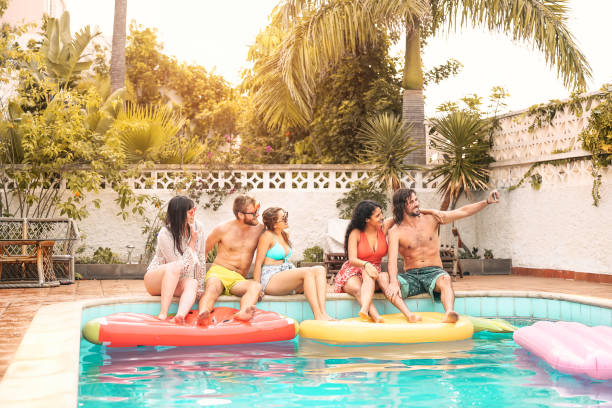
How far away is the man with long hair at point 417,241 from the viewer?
695 cm

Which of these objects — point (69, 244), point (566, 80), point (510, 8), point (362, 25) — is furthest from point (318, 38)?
point (69, 244)

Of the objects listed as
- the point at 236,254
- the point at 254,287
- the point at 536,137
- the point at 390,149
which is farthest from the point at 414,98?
the point at 254,287

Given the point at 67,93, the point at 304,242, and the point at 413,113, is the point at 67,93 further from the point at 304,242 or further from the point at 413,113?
the point at 413,113

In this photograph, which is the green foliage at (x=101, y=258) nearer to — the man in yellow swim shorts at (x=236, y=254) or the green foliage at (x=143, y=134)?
the green foliage at (x=143, y=134)

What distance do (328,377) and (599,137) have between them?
21.3ft

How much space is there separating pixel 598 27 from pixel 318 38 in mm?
4699

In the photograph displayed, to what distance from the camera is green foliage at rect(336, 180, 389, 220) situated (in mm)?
12250

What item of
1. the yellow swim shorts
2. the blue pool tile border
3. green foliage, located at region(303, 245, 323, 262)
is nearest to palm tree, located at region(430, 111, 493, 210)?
green foliage, located at region(303, 245, 323, 262)

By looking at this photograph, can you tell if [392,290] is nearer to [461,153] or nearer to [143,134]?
[461,153]

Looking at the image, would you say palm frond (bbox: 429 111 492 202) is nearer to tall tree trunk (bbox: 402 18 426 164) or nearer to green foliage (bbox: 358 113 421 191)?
tall tree trunk (bbox: 402 18 426 164)

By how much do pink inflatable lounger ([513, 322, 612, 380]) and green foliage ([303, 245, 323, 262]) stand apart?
20.7ft

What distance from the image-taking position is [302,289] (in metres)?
7.06

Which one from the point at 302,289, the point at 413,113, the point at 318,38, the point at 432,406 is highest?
the point at 318,38

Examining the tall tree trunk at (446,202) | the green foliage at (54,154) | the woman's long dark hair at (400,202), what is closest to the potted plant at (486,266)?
the tall tree trunk at (446,202)
